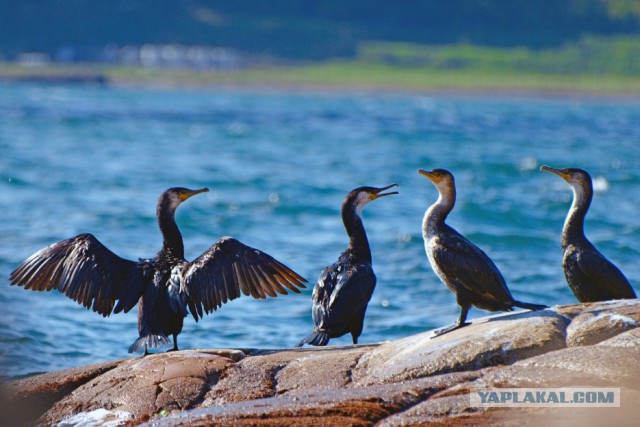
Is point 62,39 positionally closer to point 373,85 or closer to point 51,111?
point 373,85

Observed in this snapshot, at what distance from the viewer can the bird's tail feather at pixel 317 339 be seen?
759 centimetres

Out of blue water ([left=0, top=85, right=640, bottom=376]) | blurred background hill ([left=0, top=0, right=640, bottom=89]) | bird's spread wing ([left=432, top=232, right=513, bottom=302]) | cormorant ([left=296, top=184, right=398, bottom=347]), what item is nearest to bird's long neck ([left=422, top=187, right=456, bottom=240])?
bird's spread wing ([left=432, top=232, right=513, bottom=302])

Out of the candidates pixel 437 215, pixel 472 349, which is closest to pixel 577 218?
pixel 437 215

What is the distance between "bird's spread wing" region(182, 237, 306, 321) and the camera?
7547 mm

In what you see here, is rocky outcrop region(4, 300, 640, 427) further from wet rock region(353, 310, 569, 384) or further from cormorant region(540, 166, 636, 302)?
cormorant region(540, 166, 636, 302)

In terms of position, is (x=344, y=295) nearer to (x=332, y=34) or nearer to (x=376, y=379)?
(x=376, y=379)

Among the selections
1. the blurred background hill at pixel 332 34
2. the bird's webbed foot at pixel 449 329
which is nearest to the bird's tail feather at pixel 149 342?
the bird's webbed foot at pixel 449 329

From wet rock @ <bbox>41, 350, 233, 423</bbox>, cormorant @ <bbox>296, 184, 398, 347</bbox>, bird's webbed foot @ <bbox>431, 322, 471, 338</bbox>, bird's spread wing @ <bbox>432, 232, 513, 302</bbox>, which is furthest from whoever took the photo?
cormorant @ <bbox>296, 184, 398, 347</bbox>

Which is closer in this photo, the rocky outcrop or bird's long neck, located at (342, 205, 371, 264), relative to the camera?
the rocky outcrop

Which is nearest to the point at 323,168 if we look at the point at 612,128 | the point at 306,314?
the point at 306,314

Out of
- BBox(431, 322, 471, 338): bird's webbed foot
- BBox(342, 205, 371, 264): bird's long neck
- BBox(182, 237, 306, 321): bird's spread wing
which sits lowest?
BBox(431, 322, 471, 338): bird's webbed foot

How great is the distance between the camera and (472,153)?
3578cm

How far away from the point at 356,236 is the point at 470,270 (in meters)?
1.47

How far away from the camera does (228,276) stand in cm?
764
